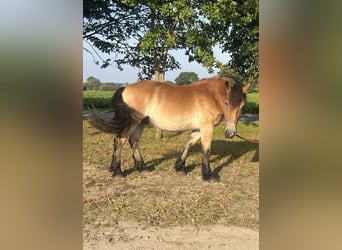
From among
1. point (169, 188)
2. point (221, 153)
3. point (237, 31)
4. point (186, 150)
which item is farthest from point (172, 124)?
point (221, 153)

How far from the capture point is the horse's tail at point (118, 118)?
3436 millimetres

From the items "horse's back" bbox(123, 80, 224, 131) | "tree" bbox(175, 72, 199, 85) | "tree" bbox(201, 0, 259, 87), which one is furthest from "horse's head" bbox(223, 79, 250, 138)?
"tree" bbox(175, 72, 199, 85)

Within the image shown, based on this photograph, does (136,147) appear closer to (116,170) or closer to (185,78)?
(116,170)

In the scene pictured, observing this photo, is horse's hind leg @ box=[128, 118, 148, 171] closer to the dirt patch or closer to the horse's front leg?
the horse's front leg

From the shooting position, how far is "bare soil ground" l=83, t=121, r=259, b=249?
7.52 feet

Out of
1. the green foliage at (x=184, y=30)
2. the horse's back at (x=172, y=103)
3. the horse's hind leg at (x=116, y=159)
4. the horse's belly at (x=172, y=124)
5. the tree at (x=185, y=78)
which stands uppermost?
the green foliage at (x=184, y=30)

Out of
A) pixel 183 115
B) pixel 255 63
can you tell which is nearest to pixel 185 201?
pixel 183 115

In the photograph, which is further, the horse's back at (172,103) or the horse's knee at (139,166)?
the horse's knee at (139,166)

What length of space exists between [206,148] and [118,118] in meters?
1.09

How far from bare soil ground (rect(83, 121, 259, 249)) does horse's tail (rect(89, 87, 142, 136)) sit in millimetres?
583

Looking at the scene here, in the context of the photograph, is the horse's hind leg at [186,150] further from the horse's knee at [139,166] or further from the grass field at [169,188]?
the horse's knee at [139,166]

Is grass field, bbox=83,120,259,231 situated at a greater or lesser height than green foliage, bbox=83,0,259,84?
lesser

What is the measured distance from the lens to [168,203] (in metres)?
3.14

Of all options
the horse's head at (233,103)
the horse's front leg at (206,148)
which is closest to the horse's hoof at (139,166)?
the horse's front leg at (206,148)
